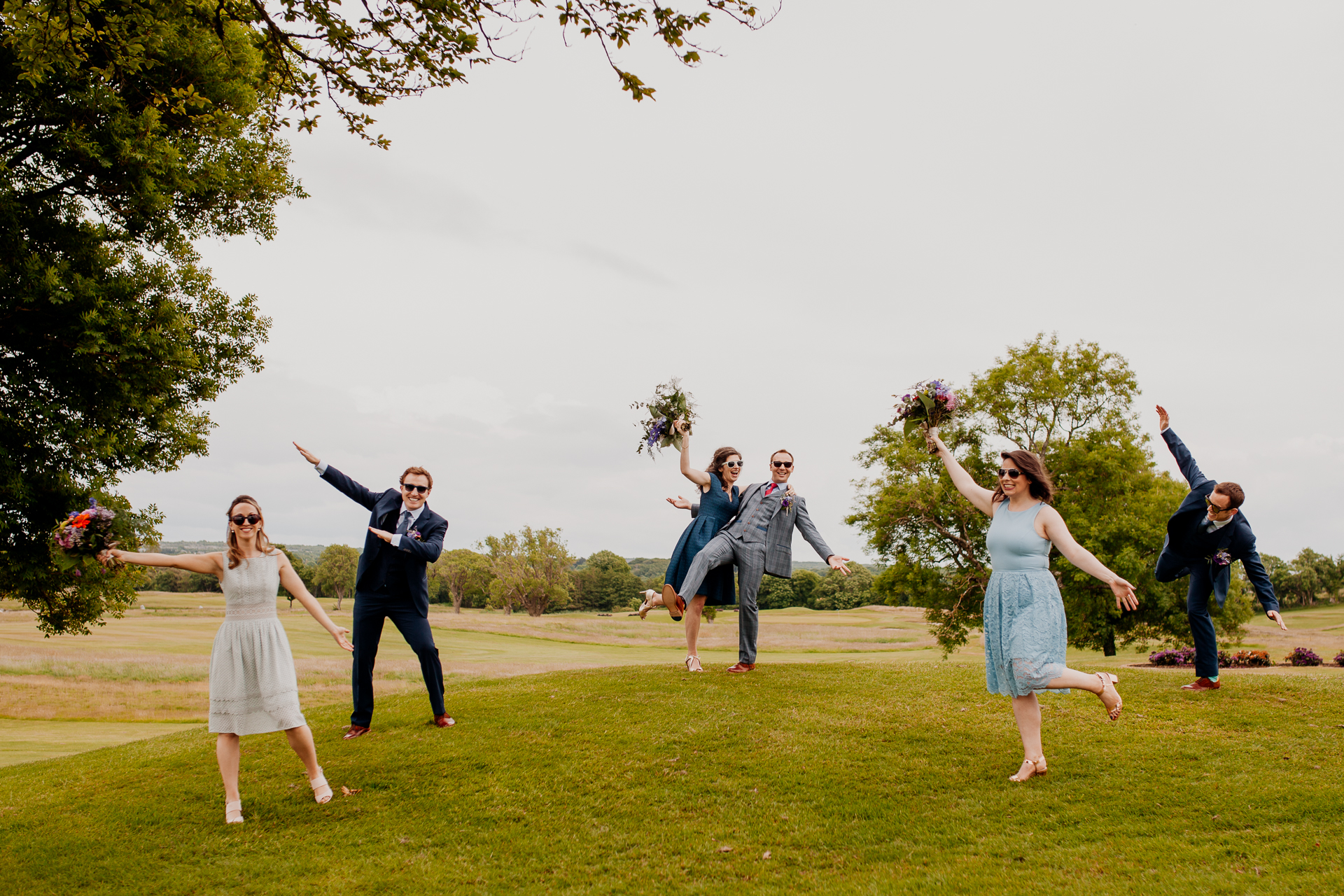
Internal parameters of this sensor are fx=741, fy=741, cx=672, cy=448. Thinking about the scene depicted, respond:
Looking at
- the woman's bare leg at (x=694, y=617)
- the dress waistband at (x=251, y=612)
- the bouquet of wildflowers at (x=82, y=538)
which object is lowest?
the woman's bare leg at (x=694, y=617)

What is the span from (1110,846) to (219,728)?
263 inches

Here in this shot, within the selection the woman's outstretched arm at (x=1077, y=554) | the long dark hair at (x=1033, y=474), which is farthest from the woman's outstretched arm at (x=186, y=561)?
the woman's outstretched arm at (x=1077, y=554)

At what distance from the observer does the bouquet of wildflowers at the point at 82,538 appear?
19.6ft

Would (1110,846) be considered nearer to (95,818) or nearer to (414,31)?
(95,818)

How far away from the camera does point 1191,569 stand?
30.0ft

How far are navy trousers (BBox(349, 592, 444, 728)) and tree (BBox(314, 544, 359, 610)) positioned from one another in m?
75.0

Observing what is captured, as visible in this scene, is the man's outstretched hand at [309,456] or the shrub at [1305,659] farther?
the shrub at [1305,659]

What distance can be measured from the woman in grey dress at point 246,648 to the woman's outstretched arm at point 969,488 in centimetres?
550

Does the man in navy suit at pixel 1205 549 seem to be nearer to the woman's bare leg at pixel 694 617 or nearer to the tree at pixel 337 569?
the woman's bare leg at pixel 694 617

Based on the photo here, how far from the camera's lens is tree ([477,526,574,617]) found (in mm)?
77125

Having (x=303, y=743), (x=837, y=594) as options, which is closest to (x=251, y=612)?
(x=303, y=743)

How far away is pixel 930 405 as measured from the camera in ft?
24.8

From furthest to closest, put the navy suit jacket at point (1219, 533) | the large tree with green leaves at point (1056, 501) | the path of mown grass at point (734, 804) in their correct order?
the large tree with green leaves at point (1056, 501)
the navy suit jacket at point (1219, 533)
the path of mown grass at point (734, 804)

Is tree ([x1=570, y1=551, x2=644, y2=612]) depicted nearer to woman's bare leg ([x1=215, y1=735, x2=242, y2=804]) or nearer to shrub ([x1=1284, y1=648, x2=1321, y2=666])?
shrub ([x1=1284, y1=648, x2=1321, y2=666])
